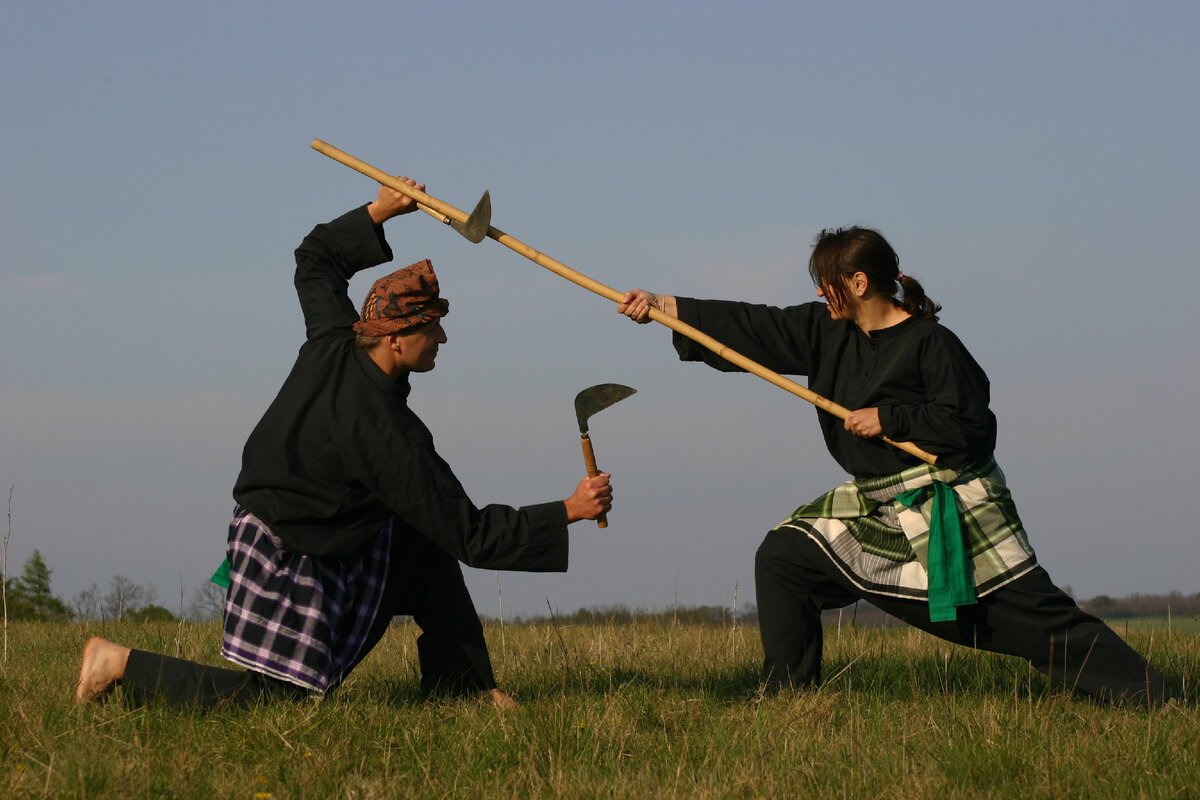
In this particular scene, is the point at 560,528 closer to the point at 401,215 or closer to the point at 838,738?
the point at 838,738

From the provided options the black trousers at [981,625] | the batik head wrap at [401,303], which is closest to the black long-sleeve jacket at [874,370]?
the black trousers at [981,625]

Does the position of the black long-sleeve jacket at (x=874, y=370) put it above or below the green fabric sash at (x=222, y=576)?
above

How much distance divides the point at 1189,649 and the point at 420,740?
15.9 ft

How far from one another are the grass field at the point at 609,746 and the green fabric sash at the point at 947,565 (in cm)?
36

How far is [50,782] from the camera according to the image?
3.14m

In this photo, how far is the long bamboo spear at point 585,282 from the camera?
15.4ft

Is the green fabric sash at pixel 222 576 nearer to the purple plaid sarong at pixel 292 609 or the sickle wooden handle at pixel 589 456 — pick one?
the purple plaid sarong at pixel 292 609

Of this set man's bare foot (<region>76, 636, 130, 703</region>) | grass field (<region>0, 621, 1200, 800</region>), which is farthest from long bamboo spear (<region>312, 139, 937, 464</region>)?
man's bare foot (<region>76, 636, 130, 703</region>)

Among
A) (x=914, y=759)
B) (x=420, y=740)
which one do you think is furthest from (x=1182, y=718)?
(x=420, y=740)

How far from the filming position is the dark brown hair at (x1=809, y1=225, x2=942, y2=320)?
4652mm

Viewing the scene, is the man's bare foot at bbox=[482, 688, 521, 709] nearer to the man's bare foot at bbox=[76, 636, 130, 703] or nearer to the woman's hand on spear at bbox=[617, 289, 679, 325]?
the man's bare foot at bbox=[76, 636, 130, 703]

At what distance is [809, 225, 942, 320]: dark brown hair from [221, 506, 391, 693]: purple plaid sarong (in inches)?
78.7

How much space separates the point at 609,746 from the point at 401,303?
5.59 ft

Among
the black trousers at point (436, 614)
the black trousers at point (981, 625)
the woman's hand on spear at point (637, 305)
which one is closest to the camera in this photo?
the black trousers at point (981, 625)
